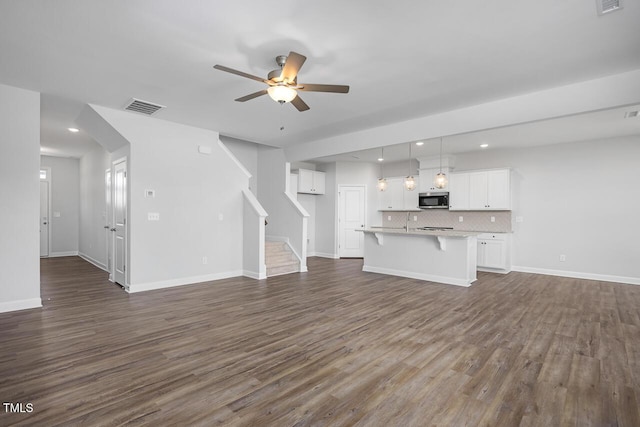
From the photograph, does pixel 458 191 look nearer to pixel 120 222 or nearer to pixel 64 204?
pixel 120 222

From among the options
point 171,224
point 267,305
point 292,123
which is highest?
point 292,123

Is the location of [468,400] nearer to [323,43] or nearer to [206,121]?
[323,43]

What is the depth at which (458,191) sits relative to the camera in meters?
7.52

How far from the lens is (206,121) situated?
5301mm

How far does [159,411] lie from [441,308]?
3443 mm

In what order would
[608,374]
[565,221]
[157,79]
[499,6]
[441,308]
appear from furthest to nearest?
[565,221], [441,308], [157,79], [608,374], [499,6]

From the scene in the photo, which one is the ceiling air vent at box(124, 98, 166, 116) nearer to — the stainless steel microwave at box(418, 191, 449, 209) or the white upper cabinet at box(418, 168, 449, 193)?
the white upper cabinet at box(418, 168, 449, 193)

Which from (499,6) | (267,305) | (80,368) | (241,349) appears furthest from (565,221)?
(80,368)

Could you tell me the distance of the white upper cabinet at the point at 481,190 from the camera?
6.86 meters

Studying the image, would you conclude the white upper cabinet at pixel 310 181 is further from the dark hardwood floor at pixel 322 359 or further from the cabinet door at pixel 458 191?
the dark hardwood floor at pixel 322 359

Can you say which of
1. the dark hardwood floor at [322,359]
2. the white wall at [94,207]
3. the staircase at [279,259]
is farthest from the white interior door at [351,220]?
the white wall at [94,207]

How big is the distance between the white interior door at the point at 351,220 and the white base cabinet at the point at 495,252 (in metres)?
3.13

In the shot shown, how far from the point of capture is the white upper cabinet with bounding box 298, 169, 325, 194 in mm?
8586

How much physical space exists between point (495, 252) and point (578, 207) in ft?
5.92
